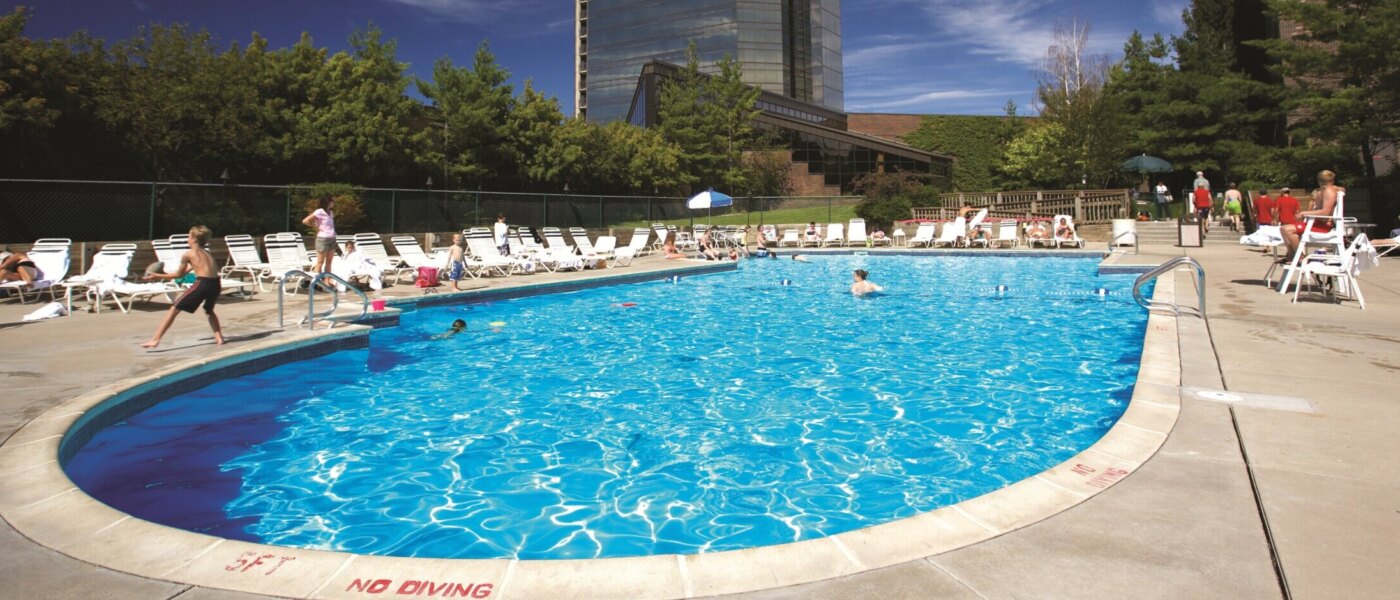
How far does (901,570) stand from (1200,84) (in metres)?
34.3

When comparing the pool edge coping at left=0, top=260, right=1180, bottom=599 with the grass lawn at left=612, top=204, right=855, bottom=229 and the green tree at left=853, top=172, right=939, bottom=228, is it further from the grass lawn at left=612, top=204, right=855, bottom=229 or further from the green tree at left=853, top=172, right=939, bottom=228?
the grass lawn at left=612, top=204, right=855, bottom=229

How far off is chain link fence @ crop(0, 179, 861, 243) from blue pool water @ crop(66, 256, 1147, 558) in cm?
961

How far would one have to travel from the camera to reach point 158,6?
77.5 feet

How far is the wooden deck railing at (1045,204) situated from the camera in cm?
2669

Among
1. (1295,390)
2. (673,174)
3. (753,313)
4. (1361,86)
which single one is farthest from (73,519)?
(673,174)

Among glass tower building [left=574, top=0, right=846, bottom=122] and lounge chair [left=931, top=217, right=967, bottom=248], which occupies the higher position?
glass tower building [left=574, top=0, right=846, bottom=122]

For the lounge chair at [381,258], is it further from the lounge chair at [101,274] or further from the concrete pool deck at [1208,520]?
the concrete pool deck at [1208,520]

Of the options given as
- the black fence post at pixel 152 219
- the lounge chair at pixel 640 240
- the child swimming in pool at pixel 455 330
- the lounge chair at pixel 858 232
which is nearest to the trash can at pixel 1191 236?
the lounge chair at pixel 858 232

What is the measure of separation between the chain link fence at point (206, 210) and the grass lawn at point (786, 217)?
10180 mm

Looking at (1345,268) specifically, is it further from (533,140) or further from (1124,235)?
(533,140)

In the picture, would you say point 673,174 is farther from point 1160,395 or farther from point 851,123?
point 1160,395

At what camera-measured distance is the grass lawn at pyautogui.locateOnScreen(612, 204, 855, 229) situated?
110 feet

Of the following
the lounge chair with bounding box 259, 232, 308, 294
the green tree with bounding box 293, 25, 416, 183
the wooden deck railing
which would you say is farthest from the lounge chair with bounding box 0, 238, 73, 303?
the wooden deck railing

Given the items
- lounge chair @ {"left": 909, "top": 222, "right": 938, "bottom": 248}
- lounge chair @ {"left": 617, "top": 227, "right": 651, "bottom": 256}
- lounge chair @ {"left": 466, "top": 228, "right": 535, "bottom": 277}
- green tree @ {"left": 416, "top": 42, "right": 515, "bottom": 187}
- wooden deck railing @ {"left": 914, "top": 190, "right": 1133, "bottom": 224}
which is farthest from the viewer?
green tree @ {"left": 416, "top": 42, "right": 515, "bottom": 187}
